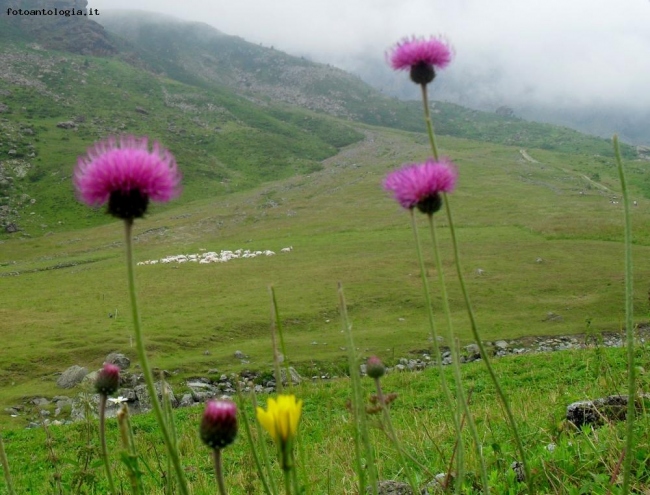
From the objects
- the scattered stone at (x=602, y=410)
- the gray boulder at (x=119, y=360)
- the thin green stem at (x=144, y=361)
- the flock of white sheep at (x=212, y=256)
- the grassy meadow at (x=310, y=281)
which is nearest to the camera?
the thin green stem at (x=144, y=361)

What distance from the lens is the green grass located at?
342 centimetres

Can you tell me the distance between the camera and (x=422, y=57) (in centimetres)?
258

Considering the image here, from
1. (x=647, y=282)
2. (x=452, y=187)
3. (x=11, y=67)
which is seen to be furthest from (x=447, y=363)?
(x=11, y=67)

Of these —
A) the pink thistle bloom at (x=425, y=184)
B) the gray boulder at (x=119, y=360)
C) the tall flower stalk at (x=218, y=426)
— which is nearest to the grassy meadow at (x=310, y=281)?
the tall flower stalk at (x=218, y=426)

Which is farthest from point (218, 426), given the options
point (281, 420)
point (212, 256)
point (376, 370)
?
point (212, 256)

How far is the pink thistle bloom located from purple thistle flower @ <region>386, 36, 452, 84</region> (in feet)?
1.87

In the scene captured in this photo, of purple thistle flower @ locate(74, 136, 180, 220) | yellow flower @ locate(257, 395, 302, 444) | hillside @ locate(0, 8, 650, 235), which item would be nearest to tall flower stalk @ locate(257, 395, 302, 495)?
yellow flower @ locate(257, 395, 302, 444)

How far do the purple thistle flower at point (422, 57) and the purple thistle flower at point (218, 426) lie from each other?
1.76m

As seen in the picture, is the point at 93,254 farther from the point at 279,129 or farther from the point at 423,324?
the point at 279,129

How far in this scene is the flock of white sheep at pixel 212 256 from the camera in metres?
52.0

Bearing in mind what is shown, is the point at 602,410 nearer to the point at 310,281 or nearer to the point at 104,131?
the point at 310,281

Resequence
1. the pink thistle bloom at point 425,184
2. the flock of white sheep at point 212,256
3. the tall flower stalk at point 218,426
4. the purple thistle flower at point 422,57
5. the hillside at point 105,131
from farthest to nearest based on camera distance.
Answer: the hillside at point 105,131 < the flock of white sheep at point 212,256 < the purple thistle flower at point 422,57 < the pink thistle bloom at point 425,184 < the tall flower stalk at point 218,426

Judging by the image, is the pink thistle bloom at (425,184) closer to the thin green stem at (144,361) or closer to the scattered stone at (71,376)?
the thin green stem at (144,361)

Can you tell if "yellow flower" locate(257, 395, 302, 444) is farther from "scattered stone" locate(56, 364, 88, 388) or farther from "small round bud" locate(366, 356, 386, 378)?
"scattered stone" locate(56, 364, 88, 388)
